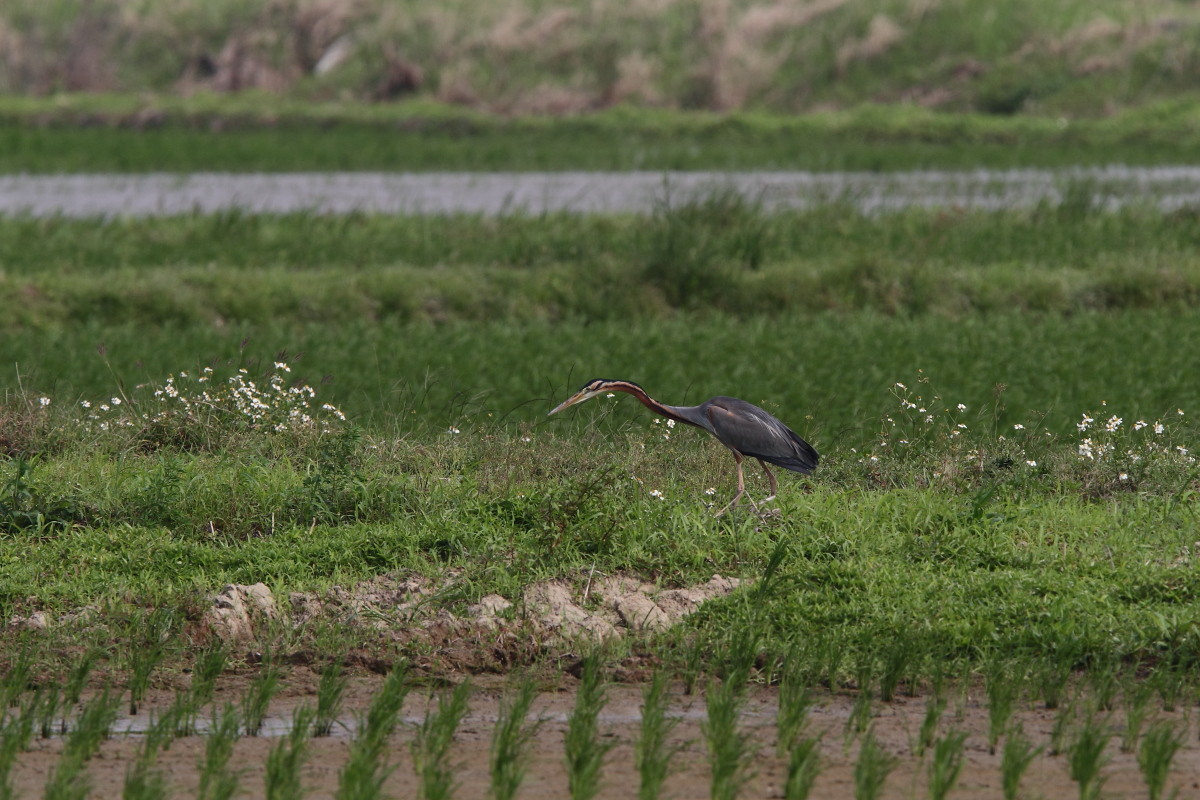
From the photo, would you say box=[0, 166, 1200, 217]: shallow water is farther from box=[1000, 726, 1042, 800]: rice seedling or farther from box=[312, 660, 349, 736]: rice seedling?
box=[1000, 726, 1042, 800]: rice seedling

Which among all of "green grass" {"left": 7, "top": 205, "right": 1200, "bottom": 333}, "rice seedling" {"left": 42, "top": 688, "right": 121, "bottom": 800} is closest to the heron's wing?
"rice seedling" {"left": 42, "top": 688, "right": 121, "bottom": 800}

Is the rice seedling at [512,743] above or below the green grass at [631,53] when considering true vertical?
above

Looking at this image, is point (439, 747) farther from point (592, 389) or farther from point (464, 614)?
point (592, 389)

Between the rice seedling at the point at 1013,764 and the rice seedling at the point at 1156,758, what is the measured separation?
0.31m

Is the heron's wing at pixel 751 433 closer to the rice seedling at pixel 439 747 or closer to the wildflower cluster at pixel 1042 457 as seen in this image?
the wildflower cluster at pixel 1042 457

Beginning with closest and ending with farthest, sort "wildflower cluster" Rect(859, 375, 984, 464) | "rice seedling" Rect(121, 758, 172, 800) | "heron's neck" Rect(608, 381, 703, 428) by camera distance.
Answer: "rice seedling" Rect(121, 758, 172, 800) → "heron's neck" Rect(608, 381, 703, 428) → "wildflower cluster" Rect(859, 375, 984, 464)

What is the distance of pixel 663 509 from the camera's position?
6.41 meters

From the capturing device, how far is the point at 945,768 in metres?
4.45

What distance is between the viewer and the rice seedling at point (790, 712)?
4.82m

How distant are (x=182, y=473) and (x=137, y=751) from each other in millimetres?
2180

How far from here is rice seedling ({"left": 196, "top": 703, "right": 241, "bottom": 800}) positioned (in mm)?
4301

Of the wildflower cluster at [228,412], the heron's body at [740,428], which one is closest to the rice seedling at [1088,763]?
the heron's body at [740,428]

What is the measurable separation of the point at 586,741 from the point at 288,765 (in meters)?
0.87

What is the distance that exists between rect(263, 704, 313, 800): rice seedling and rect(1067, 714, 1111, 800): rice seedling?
7.32 feet
